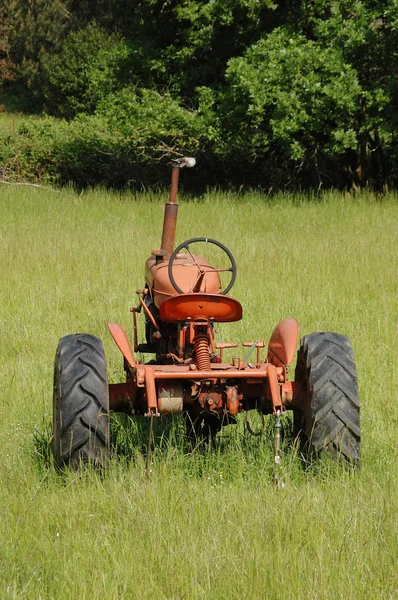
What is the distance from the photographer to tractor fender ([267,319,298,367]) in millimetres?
4844

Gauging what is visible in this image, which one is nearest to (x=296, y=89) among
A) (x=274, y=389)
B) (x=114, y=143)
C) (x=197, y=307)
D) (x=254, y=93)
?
(x=254, y=93)

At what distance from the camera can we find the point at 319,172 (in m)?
19.3

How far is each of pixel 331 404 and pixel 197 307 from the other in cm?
86

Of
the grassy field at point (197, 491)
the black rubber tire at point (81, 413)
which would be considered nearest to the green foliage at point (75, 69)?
the grassy field at point (197, 491)

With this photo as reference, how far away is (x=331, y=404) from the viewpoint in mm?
4547

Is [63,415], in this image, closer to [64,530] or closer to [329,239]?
[64,530]

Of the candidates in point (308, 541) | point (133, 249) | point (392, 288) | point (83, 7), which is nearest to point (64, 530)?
point (308, 541)

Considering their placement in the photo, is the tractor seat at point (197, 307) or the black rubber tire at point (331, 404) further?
the tractor seat at point (197, 307)

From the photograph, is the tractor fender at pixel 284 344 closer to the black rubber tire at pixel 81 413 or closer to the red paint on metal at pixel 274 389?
the red paint on metal at pixel 274 389

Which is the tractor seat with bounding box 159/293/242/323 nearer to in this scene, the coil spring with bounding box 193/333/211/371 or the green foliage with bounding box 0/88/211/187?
the coil spring with bounding box 193/333/211/371

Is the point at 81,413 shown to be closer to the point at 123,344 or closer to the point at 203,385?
the point at 123,344

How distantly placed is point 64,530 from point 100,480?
0.52 m

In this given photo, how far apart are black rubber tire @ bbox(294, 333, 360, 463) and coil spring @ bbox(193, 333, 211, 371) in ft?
1.58

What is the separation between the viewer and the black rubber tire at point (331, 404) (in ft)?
14.9
